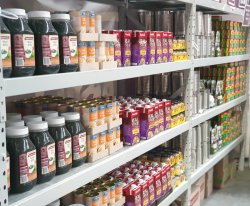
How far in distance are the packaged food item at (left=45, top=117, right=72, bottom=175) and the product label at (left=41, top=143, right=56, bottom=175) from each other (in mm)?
49

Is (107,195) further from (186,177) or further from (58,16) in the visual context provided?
(186,177)

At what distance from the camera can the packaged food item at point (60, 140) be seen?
1578 millimetres

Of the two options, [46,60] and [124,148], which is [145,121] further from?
[46,60]

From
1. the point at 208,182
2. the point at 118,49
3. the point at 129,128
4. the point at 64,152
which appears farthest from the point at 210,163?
the point at 64,152

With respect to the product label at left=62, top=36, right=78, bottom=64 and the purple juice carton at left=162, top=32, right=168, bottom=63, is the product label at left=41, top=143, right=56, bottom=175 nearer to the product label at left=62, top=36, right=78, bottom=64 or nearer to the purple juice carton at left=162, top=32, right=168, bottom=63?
the product label at left=62, top=36, right=78, bottom=64

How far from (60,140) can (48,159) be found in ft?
0.33

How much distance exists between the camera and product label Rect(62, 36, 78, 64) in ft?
5.10

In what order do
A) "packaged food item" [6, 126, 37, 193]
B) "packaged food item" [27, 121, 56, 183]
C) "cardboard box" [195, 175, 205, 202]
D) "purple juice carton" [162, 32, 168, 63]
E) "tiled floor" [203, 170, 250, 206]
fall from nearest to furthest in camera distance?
"packaged food item" [6, 126, 37, 193] < "packaged food item" [27, 121, 56, 183] < "purple juice carton" [162, 32, 168, 63] < "cardboard box" [195, 175, 205, 202] < "tiled floor" [203, 170, 250, 206]

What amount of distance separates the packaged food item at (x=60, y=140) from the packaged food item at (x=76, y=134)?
6 centimetres

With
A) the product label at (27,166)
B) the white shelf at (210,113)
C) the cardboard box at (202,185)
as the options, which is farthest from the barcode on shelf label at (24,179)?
the cardboard box at (202,185)

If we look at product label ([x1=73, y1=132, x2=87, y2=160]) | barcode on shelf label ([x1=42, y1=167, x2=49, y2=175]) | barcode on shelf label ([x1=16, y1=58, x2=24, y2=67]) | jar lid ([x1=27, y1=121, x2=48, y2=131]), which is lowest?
barcode on shelf label ([x1=42, y1=167, x2=49, y2=175])

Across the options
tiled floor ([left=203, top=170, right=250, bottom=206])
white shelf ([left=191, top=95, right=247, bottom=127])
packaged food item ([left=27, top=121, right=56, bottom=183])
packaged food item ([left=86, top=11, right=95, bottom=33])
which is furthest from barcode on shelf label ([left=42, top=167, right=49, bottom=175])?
tiled floor ([left=203, top=170, right=250, bottom=206])

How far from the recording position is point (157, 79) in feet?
9.84

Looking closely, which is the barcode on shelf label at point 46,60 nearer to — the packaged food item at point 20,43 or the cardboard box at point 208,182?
the packaged food item at point 20,43
